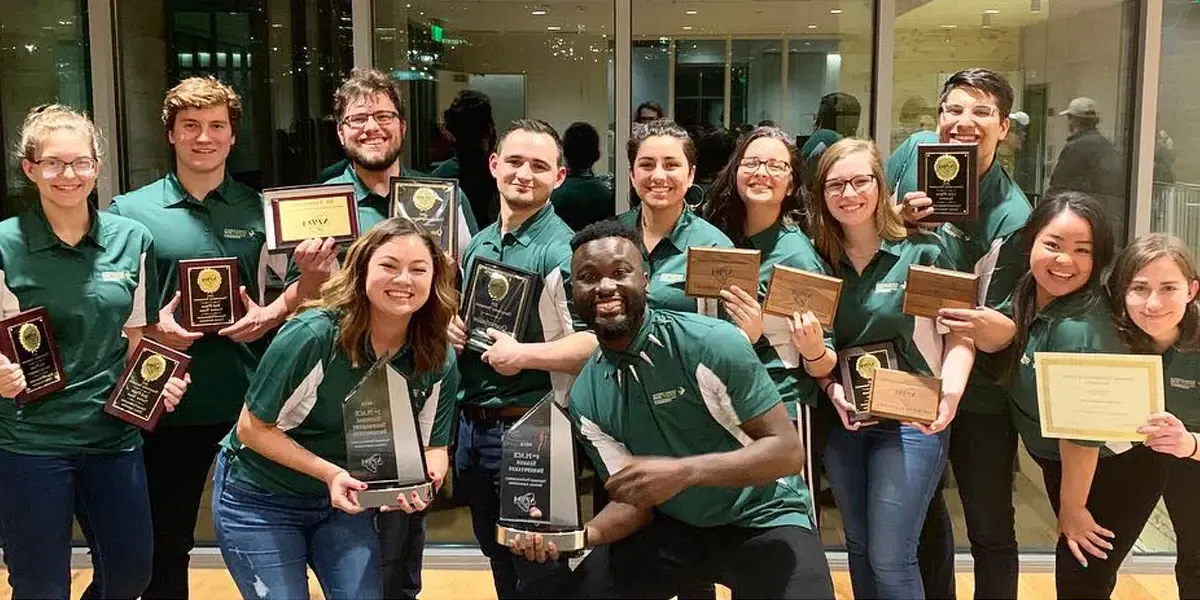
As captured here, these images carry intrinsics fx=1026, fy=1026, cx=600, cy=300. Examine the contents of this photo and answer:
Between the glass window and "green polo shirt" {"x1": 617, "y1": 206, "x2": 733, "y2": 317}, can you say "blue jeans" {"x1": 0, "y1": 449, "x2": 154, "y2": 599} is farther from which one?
the glass window

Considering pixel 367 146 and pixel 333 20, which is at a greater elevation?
pixel 333 20

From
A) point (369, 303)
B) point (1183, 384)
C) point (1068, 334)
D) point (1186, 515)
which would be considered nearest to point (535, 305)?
point (369, 303)

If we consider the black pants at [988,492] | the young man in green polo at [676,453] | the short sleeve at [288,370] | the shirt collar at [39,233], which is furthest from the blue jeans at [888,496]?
the shirt collar at [39,233]

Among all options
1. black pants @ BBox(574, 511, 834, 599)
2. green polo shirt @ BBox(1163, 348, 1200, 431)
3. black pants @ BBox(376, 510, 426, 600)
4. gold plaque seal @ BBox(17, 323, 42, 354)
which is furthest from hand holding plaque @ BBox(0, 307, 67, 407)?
green polo shirt @ BBox(1163, 348, 1200, 431)

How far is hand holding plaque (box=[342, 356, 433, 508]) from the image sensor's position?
2461mm

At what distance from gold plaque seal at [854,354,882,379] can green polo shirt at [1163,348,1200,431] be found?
76cm

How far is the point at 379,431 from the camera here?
8.13 ft

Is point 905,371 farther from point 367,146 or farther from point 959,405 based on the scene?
point 367,146

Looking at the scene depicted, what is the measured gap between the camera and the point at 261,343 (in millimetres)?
3010

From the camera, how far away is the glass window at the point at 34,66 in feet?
13.0

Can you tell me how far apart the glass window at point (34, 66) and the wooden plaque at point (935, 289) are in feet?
10.3

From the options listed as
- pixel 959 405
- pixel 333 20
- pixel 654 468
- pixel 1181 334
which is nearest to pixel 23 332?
pixel 654 468

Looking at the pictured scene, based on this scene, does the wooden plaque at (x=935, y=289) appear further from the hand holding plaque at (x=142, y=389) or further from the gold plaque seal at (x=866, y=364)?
the hand holding plaque at (x=142, y=389)

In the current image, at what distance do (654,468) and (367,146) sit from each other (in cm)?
124
